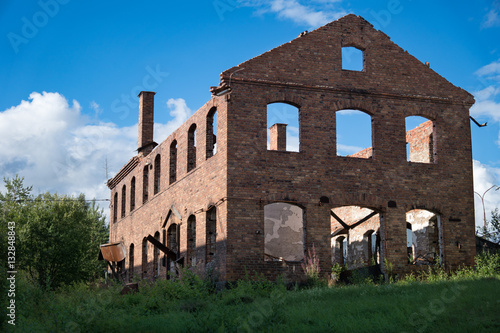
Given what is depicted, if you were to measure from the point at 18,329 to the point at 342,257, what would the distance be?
17670 millimetres

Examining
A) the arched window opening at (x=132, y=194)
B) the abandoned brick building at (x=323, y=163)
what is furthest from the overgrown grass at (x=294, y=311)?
the arched window opening at (x=132, y=194)

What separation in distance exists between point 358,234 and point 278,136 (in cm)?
769

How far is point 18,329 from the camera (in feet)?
42.8

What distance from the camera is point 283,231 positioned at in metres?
29.2

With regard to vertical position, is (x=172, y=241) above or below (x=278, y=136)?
below

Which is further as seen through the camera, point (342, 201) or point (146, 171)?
point (146, 171)

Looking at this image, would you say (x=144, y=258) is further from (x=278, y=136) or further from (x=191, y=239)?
(x=278, y=136)

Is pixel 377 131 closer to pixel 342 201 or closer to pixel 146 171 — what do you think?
pixel 342 201

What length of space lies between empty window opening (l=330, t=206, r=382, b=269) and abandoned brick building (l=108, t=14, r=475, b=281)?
1030 mm

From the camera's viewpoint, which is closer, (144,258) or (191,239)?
(191,239)

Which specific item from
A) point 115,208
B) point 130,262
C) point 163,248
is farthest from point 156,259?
point 115,208

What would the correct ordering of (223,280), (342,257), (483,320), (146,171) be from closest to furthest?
(483,320) < (223,280) < (342,257) < (146,171)

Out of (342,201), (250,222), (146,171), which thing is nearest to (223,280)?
(250,222)

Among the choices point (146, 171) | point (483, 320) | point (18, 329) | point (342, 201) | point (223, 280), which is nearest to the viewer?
point (483, 320)
